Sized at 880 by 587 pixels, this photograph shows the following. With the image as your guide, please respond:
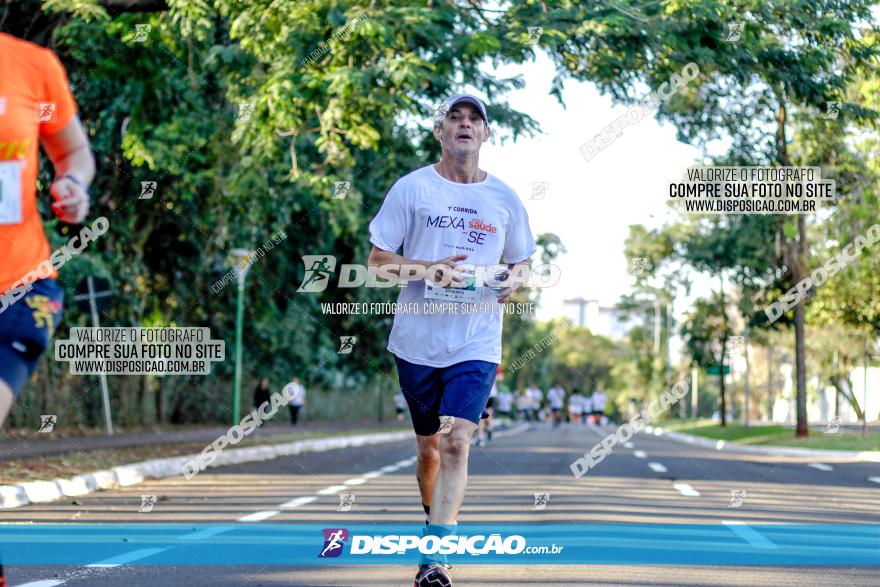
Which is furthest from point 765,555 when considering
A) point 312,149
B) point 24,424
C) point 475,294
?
point 24,424

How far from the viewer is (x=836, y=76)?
17234mm

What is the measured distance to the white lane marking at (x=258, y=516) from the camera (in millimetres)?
10469

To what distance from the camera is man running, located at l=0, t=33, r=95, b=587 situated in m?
4.26

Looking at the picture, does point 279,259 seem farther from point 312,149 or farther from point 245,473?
point 245,473

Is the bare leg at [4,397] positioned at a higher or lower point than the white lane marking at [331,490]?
higher

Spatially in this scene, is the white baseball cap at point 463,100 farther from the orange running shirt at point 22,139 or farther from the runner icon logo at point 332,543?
the runner icon logo at point 332,543

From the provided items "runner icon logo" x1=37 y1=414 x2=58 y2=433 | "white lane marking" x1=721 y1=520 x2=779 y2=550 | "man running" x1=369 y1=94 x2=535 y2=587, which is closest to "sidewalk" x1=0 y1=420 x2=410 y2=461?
"runner icon logo" x1=37 y1=414 x2=58 y2=433

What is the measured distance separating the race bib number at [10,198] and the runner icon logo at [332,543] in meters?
3.95

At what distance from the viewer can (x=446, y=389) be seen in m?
6.43

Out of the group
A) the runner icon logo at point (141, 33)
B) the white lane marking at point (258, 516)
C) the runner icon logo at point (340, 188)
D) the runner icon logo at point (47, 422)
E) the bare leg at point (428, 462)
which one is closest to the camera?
the bare leg at point (428, 462)

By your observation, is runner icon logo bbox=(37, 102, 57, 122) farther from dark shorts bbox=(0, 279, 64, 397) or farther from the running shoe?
the running shoe

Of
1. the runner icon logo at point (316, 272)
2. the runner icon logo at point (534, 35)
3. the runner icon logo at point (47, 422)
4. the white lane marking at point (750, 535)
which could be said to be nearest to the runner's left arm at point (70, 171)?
the white lane marking at point (750, 535)

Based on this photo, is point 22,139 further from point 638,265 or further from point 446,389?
point 638,265

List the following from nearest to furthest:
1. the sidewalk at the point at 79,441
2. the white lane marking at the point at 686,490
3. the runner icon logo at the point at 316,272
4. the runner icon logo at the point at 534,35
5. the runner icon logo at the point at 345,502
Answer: the runner icon logo at the point at 345,502
the white lane marking at the point at 686,490
the runner icon logo at the point at 534,35
the sidewalk at the point at 79,441
the runner icon logo at the point at 316,272
